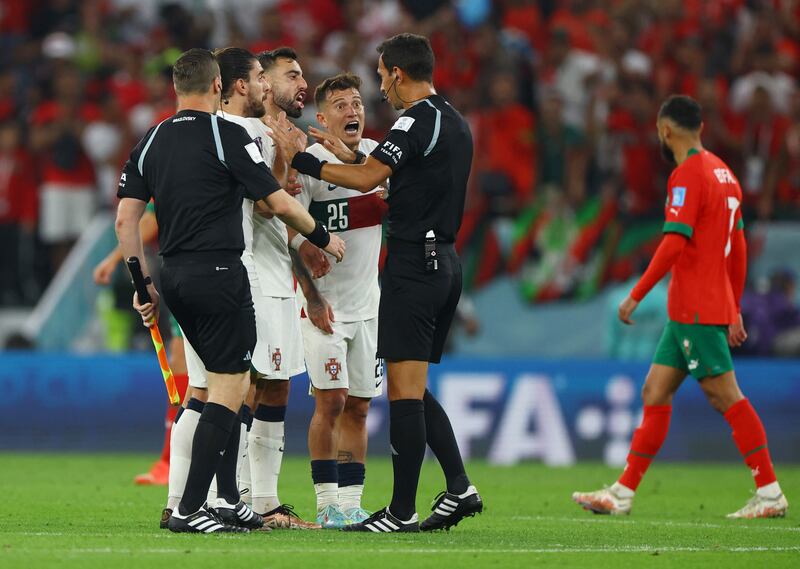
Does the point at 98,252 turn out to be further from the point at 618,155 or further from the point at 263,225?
the point at 263,225

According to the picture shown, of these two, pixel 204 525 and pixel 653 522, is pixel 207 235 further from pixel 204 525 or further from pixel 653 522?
pixel 653 522

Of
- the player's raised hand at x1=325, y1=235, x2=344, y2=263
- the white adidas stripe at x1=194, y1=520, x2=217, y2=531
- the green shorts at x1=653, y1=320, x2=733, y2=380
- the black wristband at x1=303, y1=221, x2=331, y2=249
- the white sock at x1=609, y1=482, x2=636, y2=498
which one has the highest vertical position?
the black wristband at x1=303, y1=221, x2=331, y2=249

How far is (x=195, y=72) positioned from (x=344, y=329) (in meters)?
1.91

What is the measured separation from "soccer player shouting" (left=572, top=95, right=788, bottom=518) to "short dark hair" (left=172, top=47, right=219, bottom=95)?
3.49m

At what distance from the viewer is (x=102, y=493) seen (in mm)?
10516

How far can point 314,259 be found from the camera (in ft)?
27.9

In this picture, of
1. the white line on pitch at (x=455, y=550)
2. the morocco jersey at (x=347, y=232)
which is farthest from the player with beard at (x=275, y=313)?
the white line on pitch at (x=455, y=550)

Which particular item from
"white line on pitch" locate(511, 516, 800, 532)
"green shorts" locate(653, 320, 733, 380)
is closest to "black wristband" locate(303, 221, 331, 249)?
"white line on pitch" locate(511, 516, 800, 532)

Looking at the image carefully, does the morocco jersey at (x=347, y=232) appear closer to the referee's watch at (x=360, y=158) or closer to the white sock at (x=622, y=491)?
the referee's watch at (x=360, y=158)

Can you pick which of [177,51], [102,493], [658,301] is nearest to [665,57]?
[658,301]

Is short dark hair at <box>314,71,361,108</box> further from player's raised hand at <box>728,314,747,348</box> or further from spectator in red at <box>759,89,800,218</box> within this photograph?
spectator in red at <box>759,89,800,218</box>

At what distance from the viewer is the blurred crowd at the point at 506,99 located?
595 inches

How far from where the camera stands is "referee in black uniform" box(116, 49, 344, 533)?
7387mm

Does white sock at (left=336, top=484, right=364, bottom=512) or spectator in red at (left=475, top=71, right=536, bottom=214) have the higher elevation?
spectator in red at (left=475, top=71, right=536, bottom=214)
